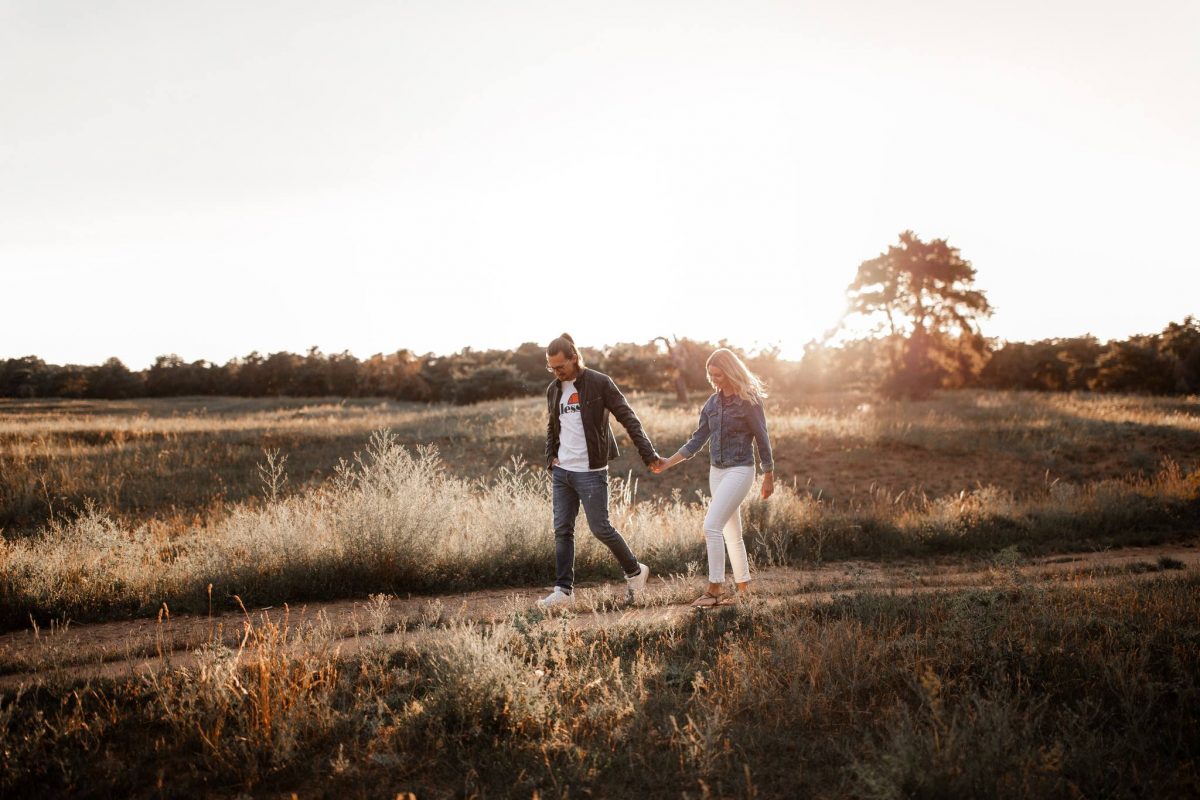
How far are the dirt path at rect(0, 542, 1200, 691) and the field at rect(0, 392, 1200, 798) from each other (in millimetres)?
50

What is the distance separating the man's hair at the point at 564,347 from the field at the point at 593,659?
93.6 inches

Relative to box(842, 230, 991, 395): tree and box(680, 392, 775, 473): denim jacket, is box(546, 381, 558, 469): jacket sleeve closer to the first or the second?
box(680, 392, 775, 473): denim jacket

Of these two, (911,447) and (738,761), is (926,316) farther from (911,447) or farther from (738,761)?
(738,761)

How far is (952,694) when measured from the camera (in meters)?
4.20

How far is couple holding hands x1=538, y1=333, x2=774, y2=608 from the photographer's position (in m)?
6.43

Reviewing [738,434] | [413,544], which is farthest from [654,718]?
[413,544]

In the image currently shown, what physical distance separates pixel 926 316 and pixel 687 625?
37.2 metres

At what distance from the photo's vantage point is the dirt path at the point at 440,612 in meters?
5.05

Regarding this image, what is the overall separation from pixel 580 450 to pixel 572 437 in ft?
0.50

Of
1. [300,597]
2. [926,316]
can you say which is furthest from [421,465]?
[926,316]

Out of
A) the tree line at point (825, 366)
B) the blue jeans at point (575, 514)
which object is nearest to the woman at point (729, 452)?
the blue jeans at point (575, 514)

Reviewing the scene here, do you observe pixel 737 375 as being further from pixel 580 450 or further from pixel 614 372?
pixel 614 372

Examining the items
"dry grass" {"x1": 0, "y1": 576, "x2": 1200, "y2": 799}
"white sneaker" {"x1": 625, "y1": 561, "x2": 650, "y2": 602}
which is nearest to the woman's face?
"white sneaker" {"x1": 625, "y1": 561, "x2": 650, "y2": 602}

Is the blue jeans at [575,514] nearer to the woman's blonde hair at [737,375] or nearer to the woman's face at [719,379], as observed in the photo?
the woman's face at [719,379]
